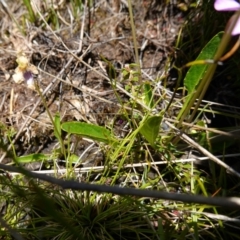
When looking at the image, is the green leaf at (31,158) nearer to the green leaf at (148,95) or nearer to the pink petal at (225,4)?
the green leaf at (148,95)

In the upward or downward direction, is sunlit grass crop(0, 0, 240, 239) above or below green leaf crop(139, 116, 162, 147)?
below

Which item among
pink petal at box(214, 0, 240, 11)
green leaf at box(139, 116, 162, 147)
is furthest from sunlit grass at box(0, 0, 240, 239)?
pink petal at box(214, 0, 240, 11)

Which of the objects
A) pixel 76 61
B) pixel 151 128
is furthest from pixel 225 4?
pixel 76 61

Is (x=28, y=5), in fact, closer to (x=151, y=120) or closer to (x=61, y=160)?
(x=61, y=160)

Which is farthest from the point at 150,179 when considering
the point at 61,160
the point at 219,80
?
the point at 219,80

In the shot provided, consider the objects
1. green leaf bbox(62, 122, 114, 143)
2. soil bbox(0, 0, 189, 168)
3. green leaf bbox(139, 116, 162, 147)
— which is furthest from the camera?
soil bbox(0, 0, 189, 168)

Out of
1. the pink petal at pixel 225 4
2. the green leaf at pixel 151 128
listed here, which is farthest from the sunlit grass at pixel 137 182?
the pink petal at pixel 225 4

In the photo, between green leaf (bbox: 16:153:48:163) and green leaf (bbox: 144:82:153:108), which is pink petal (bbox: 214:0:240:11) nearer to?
green leaf (bbox: 144:82:153:108)
